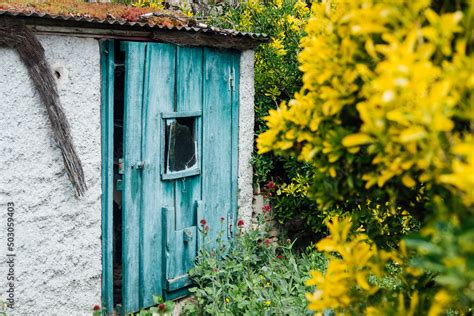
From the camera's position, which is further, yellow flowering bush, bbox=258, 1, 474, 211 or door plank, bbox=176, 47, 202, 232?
door plank, bbox=176, 47, 202, 232

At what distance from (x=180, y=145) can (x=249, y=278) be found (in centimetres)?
Answer: 133

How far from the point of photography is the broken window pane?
234 inches

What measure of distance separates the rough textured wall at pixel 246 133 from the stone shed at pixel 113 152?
0.07 ft

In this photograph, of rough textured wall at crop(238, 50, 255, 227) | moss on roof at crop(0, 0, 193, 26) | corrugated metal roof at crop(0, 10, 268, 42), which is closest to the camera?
corrugated metal roof at crop(0, 10, 268, 42)

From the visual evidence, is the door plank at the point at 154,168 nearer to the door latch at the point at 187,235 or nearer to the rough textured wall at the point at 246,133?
the door latch at the point at 187,235

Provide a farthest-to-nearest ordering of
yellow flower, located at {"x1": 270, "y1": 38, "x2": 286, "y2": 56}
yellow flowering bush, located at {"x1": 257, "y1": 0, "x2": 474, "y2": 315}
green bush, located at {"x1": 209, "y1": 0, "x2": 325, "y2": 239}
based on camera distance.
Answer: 1. yellow flower, located at {"x1": 270, "y1": 38, "x2": 286, "y2": 56}
2. green bush, located at {"x1": 209, "y1": 0, "x2": 325, "y2": 239}
3. yellow flowering bush, located at {"x1": 257, "y1": 0, "x2": 474, "y2": 315}

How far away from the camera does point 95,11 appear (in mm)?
5527

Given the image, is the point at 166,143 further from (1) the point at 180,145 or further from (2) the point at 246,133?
(2) the point at 246,133

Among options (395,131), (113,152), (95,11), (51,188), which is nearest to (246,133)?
(113,152)

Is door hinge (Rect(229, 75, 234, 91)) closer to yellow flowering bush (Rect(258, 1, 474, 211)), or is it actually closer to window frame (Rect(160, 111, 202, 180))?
window frame (Rect(160, 111, 202, 180))

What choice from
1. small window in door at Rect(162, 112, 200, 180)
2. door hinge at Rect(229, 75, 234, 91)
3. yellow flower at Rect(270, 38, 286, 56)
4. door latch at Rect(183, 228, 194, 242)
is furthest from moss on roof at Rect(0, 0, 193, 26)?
door latch at Rect(183, 228, 194, 242)

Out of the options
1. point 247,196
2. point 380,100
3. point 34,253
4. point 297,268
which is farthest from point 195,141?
point 380,100

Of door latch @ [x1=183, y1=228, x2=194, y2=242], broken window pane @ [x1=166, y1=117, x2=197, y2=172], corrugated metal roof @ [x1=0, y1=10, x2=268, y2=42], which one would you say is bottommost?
door latch @ [x1=183, y1=228, x2=194, y2=242]

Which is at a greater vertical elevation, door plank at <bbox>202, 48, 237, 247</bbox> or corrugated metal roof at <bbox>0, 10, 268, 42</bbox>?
corrugated metal roof at <bbox>0, 10, 268, 42</bbox>
